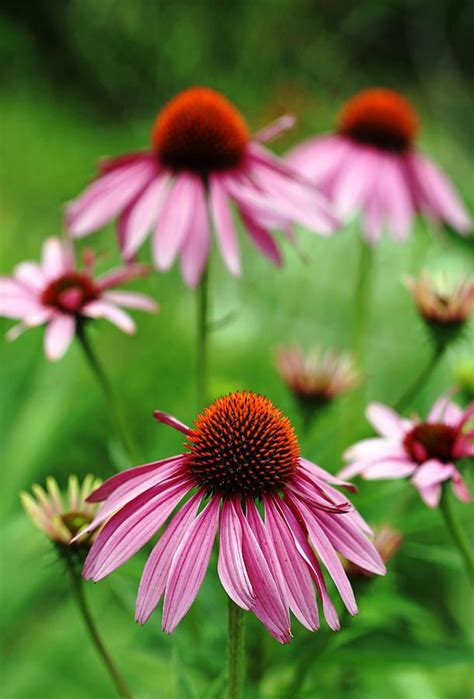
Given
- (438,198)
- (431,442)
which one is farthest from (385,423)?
(438,198)

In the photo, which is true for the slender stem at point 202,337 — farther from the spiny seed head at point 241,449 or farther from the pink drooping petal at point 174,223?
the spiny seed head at point 241,449

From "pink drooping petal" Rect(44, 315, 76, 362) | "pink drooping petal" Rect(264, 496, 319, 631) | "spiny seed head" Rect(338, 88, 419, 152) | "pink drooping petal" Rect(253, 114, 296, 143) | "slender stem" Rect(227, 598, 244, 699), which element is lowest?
"spiny seed head" Rect(338, 88, 419, 152)

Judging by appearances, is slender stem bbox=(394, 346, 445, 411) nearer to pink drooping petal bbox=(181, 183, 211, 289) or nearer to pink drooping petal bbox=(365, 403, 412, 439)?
pink drooping petal bbox=(365, 403, 412, 439)

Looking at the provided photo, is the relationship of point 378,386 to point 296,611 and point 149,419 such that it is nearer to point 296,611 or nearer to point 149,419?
point 149,419

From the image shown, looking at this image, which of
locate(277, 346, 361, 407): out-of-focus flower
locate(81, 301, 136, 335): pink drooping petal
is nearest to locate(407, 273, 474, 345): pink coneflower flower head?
locate(277, 346, 361, 407): out-of-focus flower

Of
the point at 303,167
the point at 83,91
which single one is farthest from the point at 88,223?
the point at 83,91

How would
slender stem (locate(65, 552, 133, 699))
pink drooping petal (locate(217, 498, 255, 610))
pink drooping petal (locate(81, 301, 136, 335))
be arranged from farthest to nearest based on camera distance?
1. pink drooping petal (locate(81, 301, 136, 335))
2. slender stem (locate(65, 552, 133, 699))
3. pink drooping petal (locate(217, 498, 255, 610))

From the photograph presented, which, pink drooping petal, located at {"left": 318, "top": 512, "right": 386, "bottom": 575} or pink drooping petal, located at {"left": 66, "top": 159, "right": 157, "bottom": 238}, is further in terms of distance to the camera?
pink drooping petal, located at {"left": 66, "top": 159, "right": 157, "bottom": 238}
